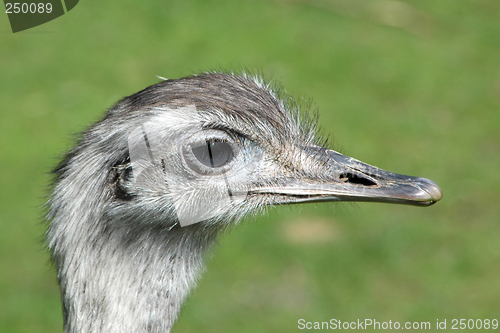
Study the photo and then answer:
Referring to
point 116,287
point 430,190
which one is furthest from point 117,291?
point 430,190

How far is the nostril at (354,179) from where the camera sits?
221cm

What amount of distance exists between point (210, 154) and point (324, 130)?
1765 mm

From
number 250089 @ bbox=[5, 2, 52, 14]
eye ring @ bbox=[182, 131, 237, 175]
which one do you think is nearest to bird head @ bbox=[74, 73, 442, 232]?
eye ring @ bbox=[182, 131, 237, 175]

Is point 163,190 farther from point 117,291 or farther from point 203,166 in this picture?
point 117,291

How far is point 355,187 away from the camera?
86.1 inches

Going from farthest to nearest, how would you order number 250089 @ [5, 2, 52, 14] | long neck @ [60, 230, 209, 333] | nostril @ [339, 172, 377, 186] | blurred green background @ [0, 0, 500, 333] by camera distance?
number 250089 @ [5, 2, 52, 14] → blurred green background @ [0, 0, 500, 333] → nostril @ [339, 172, 377, 186] → long neck @ [60, 230, 209, 333]

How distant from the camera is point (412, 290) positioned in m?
4.71

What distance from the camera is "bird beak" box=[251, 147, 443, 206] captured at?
2146 mm

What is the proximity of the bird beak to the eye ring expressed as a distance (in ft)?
0.55

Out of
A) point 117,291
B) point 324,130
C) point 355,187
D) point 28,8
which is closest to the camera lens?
point 117,291

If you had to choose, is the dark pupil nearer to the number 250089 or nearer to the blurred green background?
the blurred green background

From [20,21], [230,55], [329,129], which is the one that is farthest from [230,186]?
[20,21]

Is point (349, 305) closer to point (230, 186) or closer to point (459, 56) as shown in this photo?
point (230, 186)

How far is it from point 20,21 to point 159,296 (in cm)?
558
